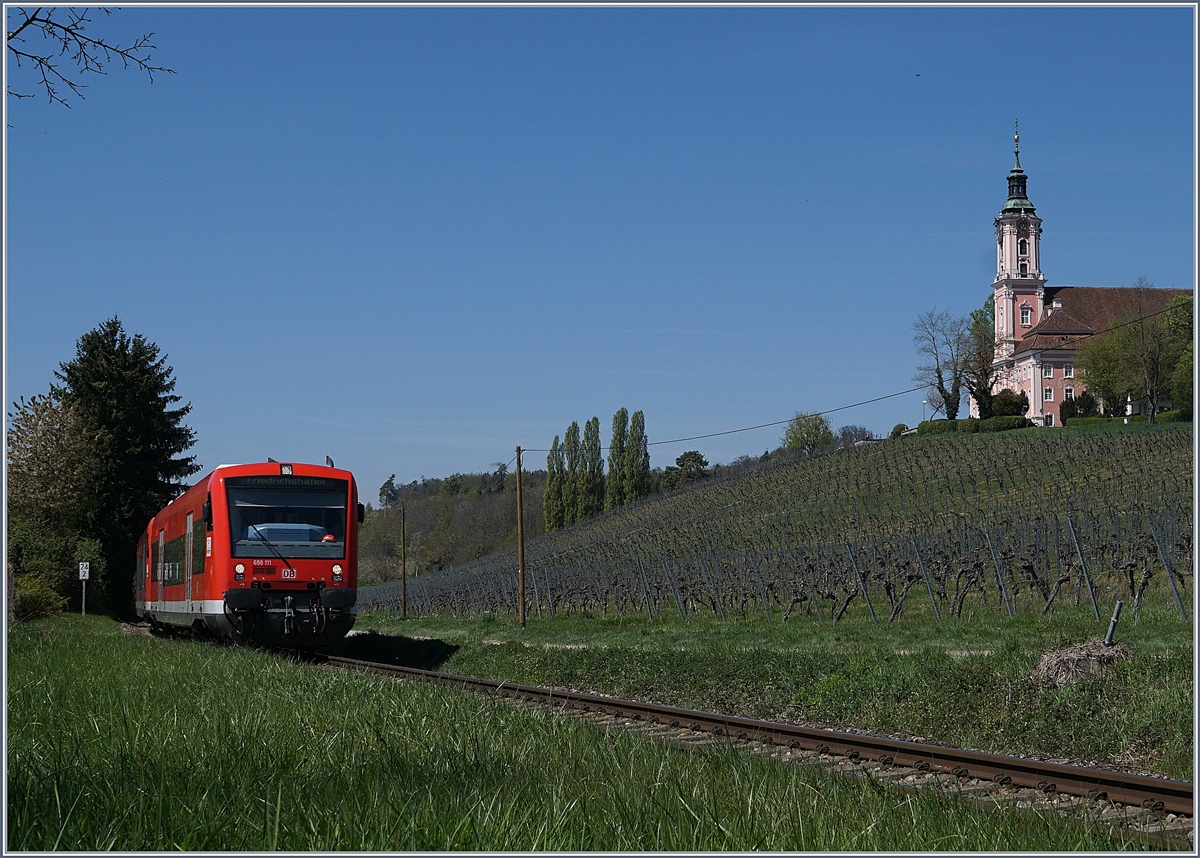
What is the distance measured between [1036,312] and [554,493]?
55314mm

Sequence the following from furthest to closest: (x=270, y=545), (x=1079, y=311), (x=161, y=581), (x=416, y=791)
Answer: (x=1079, y=311), (x=161, y=581), (x=270, y=545), (x=416, y=791)

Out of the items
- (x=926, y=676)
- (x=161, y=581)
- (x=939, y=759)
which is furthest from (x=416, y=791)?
(x=161, y=581)

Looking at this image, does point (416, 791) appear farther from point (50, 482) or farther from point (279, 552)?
point (50, 482)

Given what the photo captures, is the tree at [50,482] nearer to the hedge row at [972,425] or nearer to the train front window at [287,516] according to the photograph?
the train front window at [287,516]

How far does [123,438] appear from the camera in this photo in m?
55.1

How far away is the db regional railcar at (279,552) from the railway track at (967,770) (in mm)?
7449

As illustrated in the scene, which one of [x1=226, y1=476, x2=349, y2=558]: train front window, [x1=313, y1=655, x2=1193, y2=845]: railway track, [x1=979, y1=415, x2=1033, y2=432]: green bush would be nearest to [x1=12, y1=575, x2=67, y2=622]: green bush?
[x1=226, y1=476, x2=349, y2=558]: train front window

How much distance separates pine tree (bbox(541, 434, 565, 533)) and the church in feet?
120

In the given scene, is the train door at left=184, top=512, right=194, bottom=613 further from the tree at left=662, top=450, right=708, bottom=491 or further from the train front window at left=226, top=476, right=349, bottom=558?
the tree at left=662, top=450, right=708, bottom=491

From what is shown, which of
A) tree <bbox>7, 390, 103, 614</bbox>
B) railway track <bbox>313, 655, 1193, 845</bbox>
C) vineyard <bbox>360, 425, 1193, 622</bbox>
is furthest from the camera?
tree <bbox>7, 390, 103, 614</bbox>

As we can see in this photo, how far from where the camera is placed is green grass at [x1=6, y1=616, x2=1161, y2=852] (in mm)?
5340

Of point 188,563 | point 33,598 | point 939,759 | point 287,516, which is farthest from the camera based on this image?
point 33,598

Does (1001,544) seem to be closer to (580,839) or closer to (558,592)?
(558,592)

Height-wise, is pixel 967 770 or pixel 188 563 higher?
pixel 188 563
